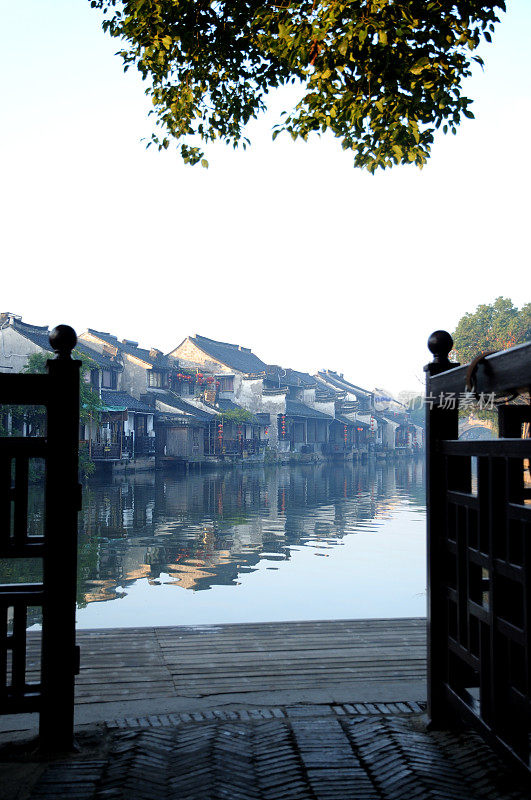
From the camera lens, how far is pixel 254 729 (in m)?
3.02

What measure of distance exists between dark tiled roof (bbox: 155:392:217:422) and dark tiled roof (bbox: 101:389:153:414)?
6.84 feet

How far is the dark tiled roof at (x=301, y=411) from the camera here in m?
44.7

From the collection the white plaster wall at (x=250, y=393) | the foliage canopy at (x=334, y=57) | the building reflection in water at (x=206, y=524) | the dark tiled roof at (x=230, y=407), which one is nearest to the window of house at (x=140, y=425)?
the building reflection in water at (x=206, y=524)

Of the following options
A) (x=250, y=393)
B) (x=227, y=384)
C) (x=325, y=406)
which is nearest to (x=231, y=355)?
(x=227, y=384)

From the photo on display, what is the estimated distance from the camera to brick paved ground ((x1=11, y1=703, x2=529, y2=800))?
7.88 feet

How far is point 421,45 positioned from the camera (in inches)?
213

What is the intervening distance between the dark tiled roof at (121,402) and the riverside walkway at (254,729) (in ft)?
87.4

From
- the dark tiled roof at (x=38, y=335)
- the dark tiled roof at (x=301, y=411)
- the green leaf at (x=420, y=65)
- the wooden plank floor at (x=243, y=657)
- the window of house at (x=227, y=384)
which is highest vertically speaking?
the dark tiled roof at (x=38, y=335)

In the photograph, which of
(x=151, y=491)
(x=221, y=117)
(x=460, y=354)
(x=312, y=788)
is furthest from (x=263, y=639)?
(x=460, y=354)

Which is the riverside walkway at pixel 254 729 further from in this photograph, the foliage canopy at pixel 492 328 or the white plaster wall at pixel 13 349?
the foliage canopy at pixel 492 328

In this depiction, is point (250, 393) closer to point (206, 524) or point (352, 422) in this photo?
point (352, 422)

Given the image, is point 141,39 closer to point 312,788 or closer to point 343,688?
point 343,688

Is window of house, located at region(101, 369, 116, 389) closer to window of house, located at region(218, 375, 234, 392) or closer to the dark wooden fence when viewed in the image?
window of house, located at region(218, 375, 234, 392)

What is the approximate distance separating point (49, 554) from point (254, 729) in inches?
47.4
